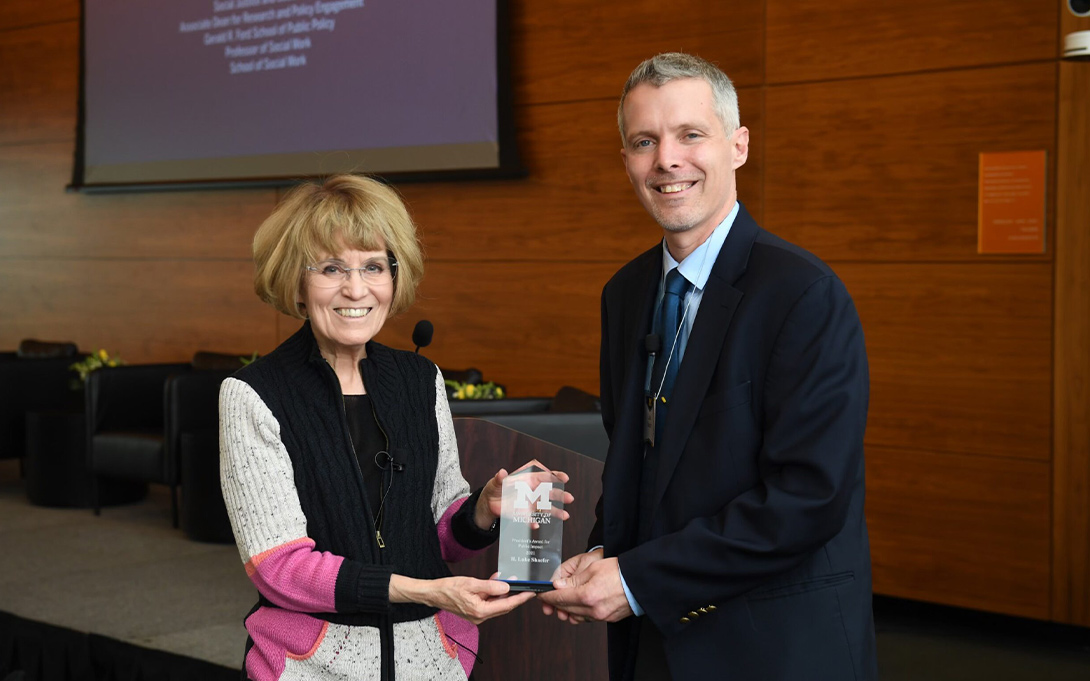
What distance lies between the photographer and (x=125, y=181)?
25.3ft

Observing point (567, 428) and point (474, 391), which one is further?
point (474, 391)

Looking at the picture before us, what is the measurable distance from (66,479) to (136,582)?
204 cm

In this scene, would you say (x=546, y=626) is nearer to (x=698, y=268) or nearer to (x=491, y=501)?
(x=491, y=501)

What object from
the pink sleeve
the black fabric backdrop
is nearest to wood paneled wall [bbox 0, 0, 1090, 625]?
the black fabric backdrop

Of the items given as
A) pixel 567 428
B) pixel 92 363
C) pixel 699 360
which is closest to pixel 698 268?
pixel 699 360

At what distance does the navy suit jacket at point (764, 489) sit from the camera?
1498mm

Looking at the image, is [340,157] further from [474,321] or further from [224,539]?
[224,539]

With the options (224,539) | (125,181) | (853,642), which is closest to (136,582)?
(224,539)

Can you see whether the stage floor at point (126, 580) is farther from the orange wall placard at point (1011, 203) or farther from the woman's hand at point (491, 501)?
the orange wall placard at point (1011, 203)

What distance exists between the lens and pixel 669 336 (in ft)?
5.55

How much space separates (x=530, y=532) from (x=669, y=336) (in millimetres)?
401

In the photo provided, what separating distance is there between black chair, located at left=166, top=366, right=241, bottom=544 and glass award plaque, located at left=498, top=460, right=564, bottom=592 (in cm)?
432

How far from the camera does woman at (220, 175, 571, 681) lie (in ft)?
5.68

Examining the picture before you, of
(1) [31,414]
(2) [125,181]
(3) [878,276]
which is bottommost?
(1) [31,414]
